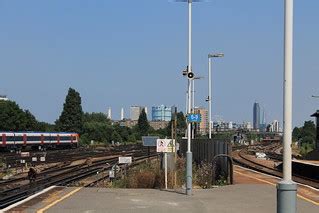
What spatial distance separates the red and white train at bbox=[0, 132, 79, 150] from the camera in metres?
88.4

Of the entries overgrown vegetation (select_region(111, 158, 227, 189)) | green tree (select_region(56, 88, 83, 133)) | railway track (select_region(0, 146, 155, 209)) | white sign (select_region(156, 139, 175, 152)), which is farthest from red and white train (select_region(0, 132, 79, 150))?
white sign (select_region(156, 139, 175, 152))

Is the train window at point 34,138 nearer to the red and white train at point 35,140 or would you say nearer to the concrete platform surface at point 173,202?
the red and white train at point 35,140

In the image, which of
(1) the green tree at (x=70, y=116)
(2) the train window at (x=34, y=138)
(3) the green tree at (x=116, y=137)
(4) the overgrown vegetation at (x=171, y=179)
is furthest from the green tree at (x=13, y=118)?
(4) the overgrown vegetation at (x=171, y=179)

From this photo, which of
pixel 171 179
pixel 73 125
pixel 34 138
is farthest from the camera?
pixel 73 125

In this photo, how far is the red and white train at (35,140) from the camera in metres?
88.4

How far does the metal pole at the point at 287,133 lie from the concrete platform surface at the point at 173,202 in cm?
615

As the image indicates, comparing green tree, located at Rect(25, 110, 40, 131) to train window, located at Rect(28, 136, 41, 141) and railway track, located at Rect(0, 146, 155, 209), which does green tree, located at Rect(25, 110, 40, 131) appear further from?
railway track, located at Rect(0, 146, 155, 209)

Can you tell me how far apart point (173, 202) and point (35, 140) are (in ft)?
276

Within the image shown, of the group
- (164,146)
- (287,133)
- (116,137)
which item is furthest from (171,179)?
(116,137)

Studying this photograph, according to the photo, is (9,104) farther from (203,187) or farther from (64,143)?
(203,187)

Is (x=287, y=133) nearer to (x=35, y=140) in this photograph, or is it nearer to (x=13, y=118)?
(x=35, y=140)

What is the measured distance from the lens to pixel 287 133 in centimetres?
895

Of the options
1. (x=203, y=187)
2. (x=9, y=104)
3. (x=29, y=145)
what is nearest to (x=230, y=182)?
(x=203, y=187)

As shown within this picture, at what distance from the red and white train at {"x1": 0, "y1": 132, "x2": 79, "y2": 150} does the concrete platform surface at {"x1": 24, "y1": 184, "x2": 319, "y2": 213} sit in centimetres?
7052
